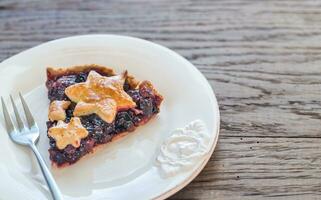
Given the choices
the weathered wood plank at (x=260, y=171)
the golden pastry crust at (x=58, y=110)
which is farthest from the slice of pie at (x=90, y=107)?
the weathered wood plank at (x=260, y=171)

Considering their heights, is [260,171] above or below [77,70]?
below

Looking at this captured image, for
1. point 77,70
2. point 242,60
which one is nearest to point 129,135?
point 77,70

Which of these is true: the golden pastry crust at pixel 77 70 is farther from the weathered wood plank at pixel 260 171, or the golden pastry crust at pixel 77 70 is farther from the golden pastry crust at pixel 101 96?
the weathered wood plank at pixel 260 171

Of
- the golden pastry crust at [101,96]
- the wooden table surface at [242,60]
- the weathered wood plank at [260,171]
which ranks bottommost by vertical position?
the weathered wood plank at [260,171]

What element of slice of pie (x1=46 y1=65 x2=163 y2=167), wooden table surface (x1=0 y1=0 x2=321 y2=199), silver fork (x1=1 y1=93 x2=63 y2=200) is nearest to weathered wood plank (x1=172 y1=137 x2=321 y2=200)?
wooden table surface (x1=0 y1=0 x2=321 y2=199)

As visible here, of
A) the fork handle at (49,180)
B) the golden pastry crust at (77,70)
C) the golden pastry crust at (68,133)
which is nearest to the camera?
the fork handle at (49,180)

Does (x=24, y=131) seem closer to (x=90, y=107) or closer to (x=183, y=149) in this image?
(x=90, y=107)

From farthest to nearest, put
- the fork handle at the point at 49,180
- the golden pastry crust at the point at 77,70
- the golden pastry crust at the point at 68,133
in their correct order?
the golden pastry crust at the point at 77,70 < the golden pastry crust at the point at 68,133 < the fork handle at the point at 49,180
